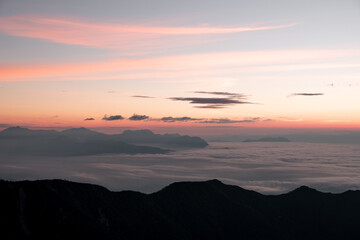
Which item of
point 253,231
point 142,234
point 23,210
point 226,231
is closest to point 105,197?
point 142,234

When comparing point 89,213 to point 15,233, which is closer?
point 15,233

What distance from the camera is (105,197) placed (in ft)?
552

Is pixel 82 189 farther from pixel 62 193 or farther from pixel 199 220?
pixel 199 220

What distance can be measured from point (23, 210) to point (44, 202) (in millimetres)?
8989

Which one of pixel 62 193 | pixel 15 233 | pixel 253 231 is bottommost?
pixel 253 231

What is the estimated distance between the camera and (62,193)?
509ft

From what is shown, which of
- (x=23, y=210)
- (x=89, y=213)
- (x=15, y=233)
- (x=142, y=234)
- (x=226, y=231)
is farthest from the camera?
(x=226, y=231)

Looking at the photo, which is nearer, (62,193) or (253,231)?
(62,193)

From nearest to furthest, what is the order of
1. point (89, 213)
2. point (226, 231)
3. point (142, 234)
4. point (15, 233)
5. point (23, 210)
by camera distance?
1. point (15, 233)
2. point (23, 210)
3. point (89, 213)
4. point (142, 234)
5. point (226, 231)

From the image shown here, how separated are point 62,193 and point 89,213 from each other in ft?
50.0

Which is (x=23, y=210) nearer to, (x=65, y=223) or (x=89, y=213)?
(x=65, y=223)

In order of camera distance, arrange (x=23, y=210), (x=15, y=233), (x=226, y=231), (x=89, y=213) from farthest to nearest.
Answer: (x=226, y=231) → (x=89, y=213) → (x=23, y=210) → (x=15, y=233)

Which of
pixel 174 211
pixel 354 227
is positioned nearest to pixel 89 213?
pixel 174 211

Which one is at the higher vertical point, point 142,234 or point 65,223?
point 65,223
